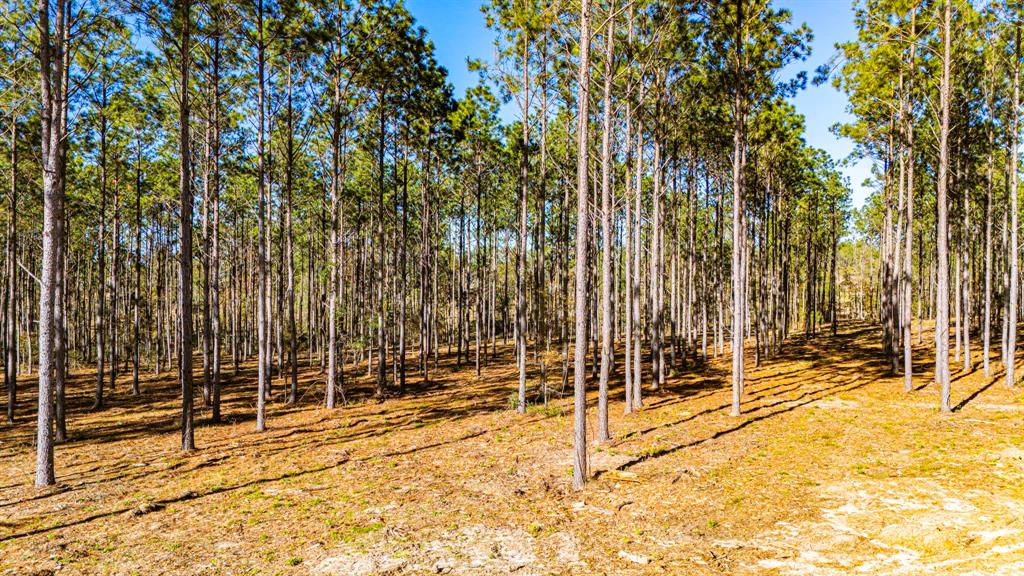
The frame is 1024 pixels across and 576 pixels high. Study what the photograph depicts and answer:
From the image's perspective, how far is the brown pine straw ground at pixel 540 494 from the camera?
534 cm

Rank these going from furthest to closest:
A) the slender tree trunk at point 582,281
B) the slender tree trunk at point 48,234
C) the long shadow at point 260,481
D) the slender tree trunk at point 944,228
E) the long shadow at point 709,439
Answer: the slender tree trunk at point 944,228, the long shadow at point 709,439, the slender tree trunk at point 48,234, the slender tree trunk at point 582,281, the long shadow at point 260,481

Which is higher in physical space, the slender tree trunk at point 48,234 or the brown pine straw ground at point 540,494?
the slender tree trunk at point 48,234

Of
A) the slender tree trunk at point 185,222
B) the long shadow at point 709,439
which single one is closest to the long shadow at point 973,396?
the long shadow at point 709,439

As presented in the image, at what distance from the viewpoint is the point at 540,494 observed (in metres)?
7.45

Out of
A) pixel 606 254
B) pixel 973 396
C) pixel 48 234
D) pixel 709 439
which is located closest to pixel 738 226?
pixel 606 254

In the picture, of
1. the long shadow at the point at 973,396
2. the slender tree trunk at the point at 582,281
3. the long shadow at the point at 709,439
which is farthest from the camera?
the long shadow at the point at 973,396

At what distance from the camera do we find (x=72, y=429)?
44.6 feet

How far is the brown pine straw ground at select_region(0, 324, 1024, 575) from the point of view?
5.34 metres

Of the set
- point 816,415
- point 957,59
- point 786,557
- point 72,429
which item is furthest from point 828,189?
point 72,429

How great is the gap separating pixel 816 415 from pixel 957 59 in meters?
10.1

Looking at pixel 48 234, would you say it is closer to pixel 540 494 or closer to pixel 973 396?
pixel 540 494

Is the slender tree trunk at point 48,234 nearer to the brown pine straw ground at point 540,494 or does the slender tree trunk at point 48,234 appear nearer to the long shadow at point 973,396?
the brown pine straw ground at point 540,494

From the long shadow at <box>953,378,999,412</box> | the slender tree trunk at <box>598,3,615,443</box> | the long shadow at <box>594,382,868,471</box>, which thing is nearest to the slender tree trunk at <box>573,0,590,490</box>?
the long shadow at <box>594,382,868,471</box>

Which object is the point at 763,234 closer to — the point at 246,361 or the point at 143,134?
the point at 143,134
